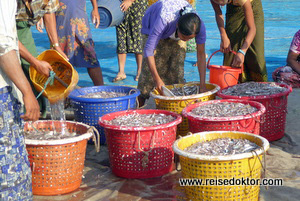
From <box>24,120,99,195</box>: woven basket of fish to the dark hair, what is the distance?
47.4 inches

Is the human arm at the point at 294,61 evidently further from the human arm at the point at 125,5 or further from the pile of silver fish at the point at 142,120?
the pile of silver fish at the point at 142,120

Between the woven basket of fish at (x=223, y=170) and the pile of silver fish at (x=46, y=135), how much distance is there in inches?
36.8

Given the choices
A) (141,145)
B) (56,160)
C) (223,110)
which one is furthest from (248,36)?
(56,160)

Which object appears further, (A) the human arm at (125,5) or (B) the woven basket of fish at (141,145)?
(A) the human arm at (125,5)

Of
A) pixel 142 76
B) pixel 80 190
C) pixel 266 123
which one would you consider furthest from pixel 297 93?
pixel 80 190

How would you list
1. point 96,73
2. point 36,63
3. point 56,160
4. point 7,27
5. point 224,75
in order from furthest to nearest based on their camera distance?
point 96,73, point 224,75, point 36,63, point 56,160, point 7,27

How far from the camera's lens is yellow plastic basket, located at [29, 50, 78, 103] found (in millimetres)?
3592

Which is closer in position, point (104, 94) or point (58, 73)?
point (58, 73)

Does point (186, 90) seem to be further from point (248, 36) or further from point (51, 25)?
point (51, 25)

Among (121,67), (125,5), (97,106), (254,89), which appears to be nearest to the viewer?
(97,106)

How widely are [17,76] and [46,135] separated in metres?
1.01

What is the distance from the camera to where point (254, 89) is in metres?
4.08

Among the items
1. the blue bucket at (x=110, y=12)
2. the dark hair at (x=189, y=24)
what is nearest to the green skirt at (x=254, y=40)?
the dark hair at (x=189, y=24)

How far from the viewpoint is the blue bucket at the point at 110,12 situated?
5.96 m
